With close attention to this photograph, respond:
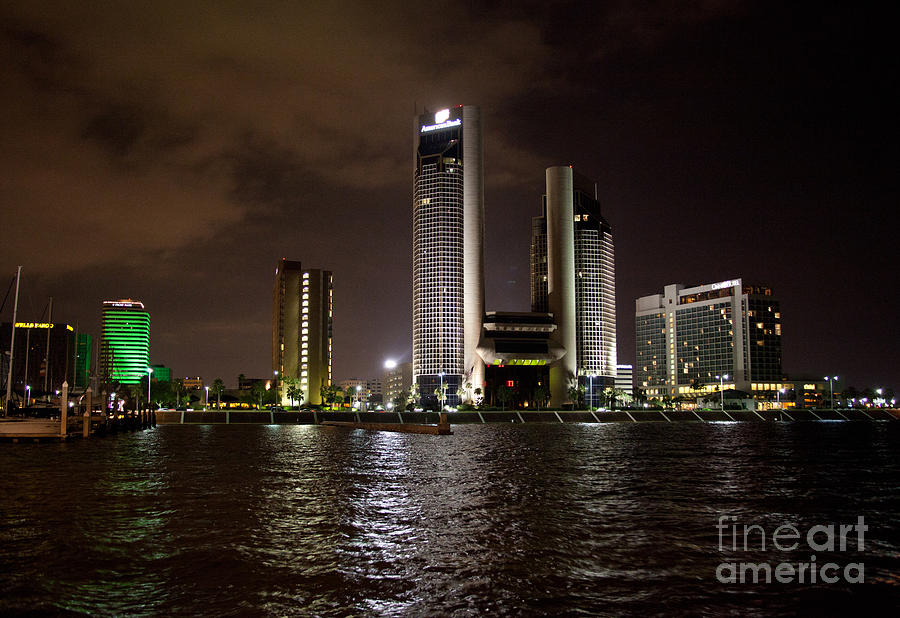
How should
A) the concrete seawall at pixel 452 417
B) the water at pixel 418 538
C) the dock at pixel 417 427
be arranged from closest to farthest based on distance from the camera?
the water at pixel 418 538 → the dock at pixel 417 427 → the concrete seawall at pixel 452 417

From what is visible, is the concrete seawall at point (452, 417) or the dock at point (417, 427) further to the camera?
the concrete seawall at point (452, 417)

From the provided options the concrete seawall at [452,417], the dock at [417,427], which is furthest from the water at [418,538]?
the concrete seawall at [452,417]

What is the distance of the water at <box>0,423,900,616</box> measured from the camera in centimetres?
1783

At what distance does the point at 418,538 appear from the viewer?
993 inches

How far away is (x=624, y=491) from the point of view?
1518 inches

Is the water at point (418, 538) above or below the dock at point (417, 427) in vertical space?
above

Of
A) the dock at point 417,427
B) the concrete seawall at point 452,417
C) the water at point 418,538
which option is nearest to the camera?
the water at point 418,538

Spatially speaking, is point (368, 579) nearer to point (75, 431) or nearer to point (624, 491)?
point (624, 491)

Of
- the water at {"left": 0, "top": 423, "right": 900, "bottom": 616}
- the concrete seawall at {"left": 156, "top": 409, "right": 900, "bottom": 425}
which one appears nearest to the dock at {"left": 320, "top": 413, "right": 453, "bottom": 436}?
the concrete seawall at {"left": 156, "top": 409, "right": 900, "bottom": 425}

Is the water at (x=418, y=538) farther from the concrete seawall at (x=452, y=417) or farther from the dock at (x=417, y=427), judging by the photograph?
the concrete seawall at (x=452, y=417)

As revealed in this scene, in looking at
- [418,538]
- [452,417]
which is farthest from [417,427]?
[418,538]

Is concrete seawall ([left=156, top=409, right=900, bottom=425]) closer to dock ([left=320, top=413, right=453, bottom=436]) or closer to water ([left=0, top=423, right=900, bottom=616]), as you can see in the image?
dock ([left=320, top=413, right=453, bottom=436])

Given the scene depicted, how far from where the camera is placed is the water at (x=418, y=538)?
702 inches

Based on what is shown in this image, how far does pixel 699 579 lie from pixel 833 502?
787 inches
